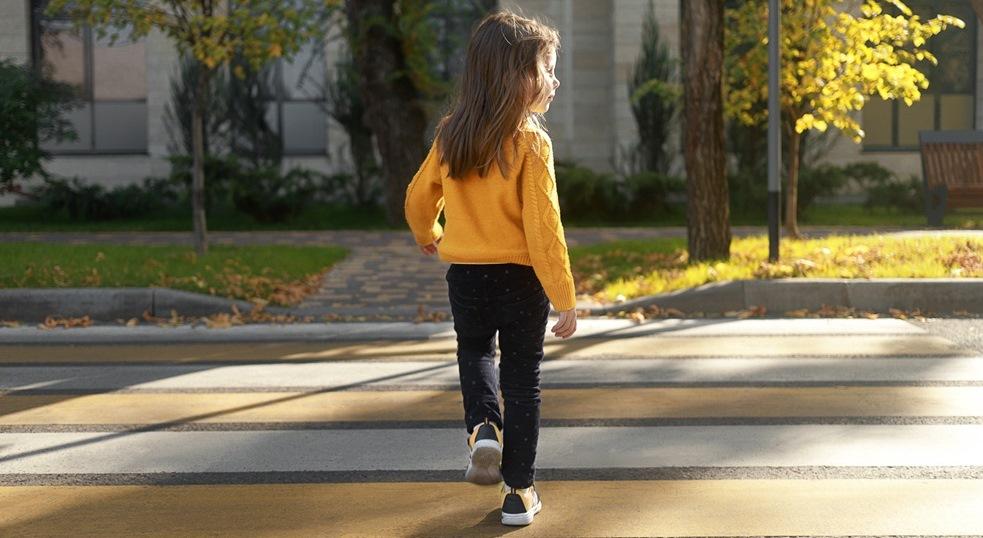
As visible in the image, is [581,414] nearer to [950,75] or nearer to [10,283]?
[10,283]

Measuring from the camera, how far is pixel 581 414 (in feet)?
A: 20.5

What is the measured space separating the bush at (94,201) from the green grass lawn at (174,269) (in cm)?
701

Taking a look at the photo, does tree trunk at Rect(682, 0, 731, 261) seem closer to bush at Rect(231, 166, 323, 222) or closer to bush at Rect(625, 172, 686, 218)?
bush at Rect(625, 172, 686, 218)

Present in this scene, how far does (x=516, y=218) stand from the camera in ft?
14.3

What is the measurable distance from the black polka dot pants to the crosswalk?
253mm

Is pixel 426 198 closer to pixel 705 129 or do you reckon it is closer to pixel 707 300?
pixel 707 300

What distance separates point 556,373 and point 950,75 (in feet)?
59.9

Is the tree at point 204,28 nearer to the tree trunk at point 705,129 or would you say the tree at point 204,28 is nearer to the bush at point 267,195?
the tree trunk at point 705,129

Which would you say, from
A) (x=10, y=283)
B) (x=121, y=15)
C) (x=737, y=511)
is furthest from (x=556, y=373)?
(x=121, y=15)

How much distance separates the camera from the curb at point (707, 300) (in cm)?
999

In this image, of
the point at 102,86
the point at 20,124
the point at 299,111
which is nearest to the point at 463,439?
the point at 20,124

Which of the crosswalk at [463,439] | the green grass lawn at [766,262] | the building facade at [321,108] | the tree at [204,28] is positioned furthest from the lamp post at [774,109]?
the building facade at [321,108]

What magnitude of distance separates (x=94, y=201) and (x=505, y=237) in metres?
16.6

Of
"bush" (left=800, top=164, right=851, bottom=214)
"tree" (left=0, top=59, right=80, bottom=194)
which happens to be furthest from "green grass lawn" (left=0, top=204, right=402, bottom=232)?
"bush" (left=800, top=164, right=851, bottom=214)
